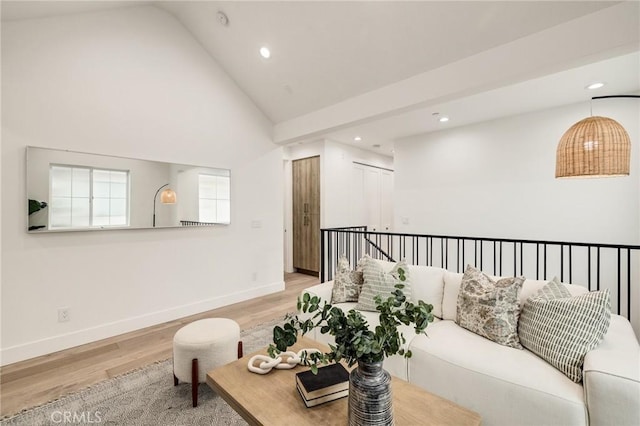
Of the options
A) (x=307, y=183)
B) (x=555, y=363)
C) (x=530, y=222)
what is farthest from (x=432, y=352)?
(x=307, y=183)

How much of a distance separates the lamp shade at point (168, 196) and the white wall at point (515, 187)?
4.00 m

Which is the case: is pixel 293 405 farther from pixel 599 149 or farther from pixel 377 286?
pixel 599 149

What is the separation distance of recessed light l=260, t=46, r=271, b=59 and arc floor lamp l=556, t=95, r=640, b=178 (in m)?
3.13

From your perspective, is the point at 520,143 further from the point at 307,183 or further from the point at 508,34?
the point at 307,183

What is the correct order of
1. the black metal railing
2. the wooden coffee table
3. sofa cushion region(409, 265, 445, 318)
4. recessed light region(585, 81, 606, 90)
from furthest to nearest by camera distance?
the black metal railing → recessed light region(585, 81, 606, 90) → sofa cushion region(409, 265, 445, 318) → the wooden coffee table

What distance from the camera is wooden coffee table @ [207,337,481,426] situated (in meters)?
1.18

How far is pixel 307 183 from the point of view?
5891 mm

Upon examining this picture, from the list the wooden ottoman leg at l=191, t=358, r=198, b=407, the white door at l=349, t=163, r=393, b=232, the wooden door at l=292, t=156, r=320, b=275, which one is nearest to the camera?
the wooden ottoman leg at l=191, t=358, r=198, b=407

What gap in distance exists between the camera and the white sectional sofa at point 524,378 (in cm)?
128

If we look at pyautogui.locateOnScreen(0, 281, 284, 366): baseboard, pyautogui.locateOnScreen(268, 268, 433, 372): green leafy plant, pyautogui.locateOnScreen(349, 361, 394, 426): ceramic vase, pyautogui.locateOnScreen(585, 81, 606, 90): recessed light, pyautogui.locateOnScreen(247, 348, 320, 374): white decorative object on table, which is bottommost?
pyautogui.locateOnScreen(0, 281, 284, 366): baseboard

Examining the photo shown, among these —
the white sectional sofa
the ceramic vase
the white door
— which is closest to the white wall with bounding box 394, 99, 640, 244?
the white door

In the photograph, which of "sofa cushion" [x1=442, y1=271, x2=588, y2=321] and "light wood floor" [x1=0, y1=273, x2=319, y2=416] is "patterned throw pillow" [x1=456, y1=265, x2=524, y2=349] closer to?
"sofa cushion" [x1=442, y1=271, x2=588, y2=321]

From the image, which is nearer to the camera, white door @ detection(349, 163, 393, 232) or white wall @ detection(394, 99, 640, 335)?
white wall @ detection(394, 99, 640, 335)

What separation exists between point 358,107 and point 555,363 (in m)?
2.87
